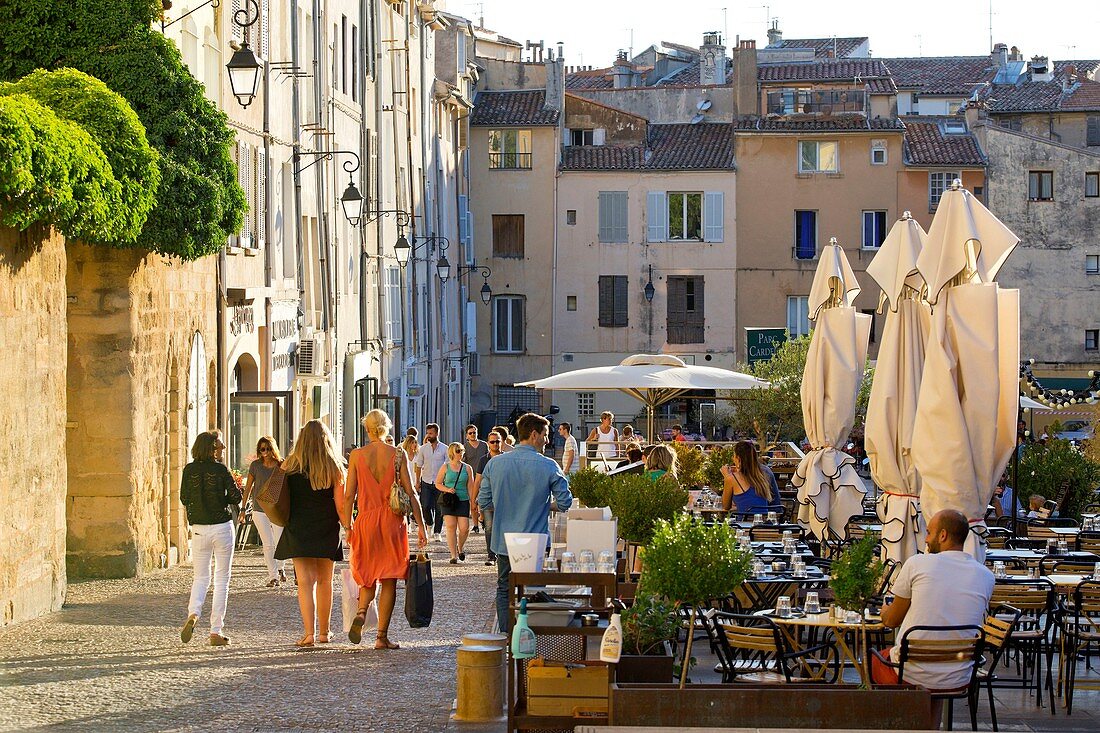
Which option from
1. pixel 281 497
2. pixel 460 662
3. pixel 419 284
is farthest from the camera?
pixel 419 284

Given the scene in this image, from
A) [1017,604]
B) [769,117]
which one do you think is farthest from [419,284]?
[1017,604]

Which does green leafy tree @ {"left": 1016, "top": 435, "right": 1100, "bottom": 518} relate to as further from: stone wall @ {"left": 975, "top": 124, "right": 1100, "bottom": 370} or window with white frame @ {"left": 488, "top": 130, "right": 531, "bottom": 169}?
window with white frame @ {"left": 488, "top": 130, "right": 531, "bottom": 169}

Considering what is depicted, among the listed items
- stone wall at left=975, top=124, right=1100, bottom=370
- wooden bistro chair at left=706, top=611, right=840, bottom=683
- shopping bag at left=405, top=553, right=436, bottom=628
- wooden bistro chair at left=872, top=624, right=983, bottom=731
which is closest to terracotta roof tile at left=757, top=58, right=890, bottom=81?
stone wall at left=975, top=124, right=1100, bottom=370

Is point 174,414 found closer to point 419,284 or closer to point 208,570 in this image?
point 208,570

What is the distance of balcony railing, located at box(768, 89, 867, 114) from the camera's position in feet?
182

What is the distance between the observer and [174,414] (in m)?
20.7

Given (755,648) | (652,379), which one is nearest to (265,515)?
(755,648)

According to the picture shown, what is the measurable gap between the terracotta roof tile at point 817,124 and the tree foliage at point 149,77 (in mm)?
37878

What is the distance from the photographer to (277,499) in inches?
520

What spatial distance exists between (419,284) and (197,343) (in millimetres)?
23284

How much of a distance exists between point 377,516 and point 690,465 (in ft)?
30.6

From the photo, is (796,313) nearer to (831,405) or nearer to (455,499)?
(455,499)

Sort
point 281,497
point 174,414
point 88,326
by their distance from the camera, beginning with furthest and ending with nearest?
point 174,414
point 88,326
point 281,497

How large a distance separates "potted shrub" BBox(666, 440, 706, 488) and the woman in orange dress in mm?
8213
